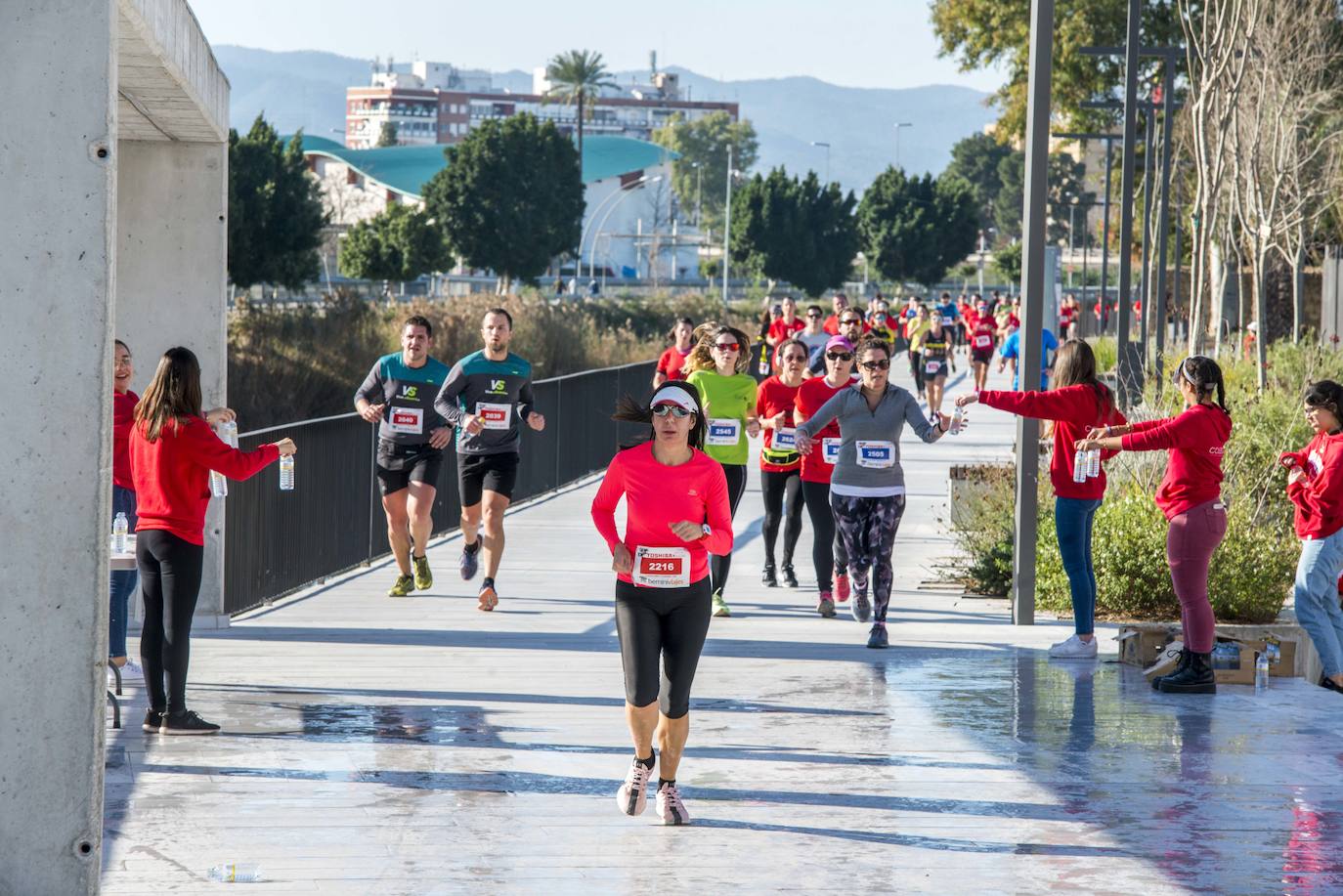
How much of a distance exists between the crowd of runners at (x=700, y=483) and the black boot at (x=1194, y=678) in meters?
0.01

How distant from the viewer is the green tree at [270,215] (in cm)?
5744

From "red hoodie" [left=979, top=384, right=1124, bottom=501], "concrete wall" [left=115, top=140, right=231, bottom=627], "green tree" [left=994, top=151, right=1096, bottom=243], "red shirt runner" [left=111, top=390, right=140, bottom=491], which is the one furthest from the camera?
"green tree" [left=994, top=151, right=1096, bottom=243]

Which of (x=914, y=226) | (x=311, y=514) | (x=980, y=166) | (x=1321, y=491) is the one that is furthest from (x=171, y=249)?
(x=980, y=166)

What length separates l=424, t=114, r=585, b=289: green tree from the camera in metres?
79.8

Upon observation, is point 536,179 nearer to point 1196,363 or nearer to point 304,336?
point 304,336

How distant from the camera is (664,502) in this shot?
6.93 m

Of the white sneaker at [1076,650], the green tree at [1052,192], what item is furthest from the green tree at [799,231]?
the white sneaker at [1076,650]

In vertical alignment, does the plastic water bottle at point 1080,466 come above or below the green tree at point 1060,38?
below

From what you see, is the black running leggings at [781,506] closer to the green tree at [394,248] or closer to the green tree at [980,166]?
the green tree at [394,248]

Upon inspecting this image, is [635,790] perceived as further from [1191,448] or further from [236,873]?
[1191,448]

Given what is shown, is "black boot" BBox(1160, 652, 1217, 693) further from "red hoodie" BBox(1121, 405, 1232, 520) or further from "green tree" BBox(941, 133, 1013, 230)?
"green tree" BBox(941, 133, 1013, 230)

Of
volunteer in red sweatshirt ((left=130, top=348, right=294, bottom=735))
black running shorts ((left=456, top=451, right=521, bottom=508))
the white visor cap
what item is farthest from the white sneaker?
volunteer in red sweatshirt ((left=130, top=348, right=294, bottom=735))

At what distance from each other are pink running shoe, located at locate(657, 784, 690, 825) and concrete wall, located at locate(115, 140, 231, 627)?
16.1 ft

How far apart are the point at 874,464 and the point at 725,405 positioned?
1.47m
